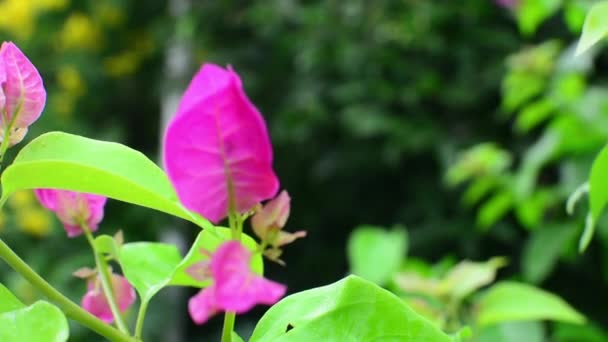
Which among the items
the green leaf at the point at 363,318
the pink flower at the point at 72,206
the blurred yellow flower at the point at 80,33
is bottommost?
the blurred yellow flower at the point at 80,33

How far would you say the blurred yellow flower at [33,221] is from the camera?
2.44 metres

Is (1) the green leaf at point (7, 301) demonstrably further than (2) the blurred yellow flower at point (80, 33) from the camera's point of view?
No

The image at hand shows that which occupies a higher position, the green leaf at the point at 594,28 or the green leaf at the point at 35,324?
the green leaf at the point at 594,28

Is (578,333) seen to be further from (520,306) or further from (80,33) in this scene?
(80,33)

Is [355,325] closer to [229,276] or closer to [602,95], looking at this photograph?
[229,276]

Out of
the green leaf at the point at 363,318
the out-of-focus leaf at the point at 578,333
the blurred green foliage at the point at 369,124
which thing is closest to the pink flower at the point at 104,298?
the green leaf at the point at 363,318

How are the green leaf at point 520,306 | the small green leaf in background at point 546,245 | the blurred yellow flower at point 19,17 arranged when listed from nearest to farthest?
the green leaf at point 520,306
the small green leaf in background at point 546,245
the blurred yellow flower at point 19,17

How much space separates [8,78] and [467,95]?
1.96m

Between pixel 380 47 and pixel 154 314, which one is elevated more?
pixel 380 47

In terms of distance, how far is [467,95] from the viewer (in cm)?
215

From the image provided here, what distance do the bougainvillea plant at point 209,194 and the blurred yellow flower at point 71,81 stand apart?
272cm

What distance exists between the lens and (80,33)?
3031 millimetres

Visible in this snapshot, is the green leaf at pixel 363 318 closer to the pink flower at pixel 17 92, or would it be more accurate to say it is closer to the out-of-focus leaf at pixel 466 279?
the pink flower at pixel 17 92

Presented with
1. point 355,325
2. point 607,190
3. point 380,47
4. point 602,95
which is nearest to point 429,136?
point 380,47
